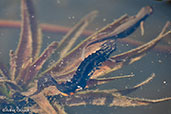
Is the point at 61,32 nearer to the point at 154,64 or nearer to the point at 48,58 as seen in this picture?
the point at 48,58

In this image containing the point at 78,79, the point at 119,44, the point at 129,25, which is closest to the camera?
the point at 78,79

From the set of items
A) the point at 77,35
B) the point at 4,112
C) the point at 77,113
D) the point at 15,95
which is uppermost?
the point at 77,35

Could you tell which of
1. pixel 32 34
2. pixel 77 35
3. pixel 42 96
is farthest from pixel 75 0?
pixel 42 96

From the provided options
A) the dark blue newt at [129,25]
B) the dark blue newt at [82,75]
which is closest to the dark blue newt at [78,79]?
the dark blue newt at [82,75]

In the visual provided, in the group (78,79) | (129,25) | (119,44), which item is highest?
(129,25)

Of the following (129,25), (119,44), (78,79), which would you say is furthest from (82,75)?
(129,25)

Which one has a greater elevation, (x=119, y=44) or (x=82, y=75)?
(x=119, y=44)

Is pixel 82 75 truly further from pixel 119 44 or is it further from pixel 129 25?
pixel 129 25

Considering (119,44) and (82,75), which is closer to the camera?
(82,75)
